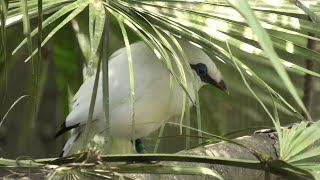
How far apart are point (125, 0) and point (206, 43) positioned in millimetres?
219

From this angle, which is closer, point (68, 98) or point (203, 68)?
point (203, 68)

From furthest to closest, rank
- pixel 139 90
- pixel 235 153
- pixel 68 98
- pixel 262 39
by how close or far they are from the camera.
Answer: pixel 68 98
pixel 139 90
pixel 235 153
pixel 262 39


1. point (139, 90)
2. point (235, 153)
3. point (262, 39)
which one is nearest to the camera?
point (262, 39)

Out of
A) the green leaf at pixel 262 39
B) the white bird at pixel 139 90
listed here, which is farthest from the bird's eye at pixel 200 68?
the green leaf at pixel 262 39

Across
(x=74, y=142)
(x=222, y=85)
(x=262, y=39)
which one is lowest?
(x=74, y=142)

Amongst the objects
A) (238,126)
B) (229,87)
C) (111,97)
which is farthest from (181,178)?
(238,126)

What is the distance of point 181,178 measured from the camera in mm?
749

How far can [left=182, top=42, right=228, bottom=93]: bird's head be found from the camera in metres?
1.26

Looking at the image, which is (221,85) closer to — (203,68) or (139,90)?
(203,68)

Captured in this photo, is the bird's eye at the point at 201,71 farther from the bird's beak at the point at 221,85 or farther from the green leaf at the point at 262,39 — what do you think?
the green leaf at the point at 262,39

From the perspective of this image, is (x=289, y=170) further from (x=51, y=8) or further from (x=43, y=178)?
(x=51, y=8)

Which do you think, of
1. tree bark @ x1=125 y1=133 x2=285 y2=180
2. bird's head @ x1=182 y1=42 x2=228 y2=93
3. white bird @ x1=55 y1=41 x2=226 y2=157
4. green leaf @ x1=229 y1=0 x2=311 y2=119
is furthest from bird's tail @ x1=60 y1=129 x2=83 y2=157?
green leaf @ x1=229 y1=0 x2=311 y2=119

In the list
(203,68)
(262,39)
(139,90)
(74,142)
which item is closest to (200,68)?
(203,68)

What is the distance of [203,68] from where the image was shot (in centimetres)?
128
